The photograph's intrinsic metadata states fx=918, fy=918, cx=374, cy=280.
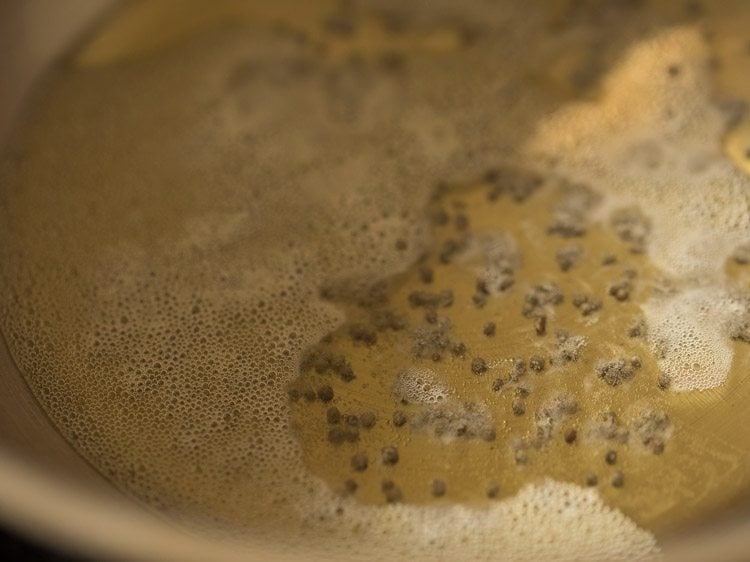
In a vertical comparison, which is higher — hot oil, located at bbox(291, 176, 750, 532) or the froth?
the froth

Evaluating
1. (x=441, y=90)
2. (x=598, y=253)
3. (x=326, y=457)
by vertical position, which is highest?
(x=441, y=90)

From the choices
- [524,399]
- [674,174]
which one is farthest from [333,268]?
[674,174]

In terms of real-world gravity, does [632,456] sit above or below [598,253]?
below

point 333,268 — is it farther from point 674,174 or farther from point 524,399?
point 674,174

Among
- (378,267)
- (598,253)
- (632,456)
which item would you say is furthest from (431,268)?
(632,456)

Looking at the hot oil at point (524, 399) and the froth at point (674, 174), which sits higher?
the froth at point (674, 174)

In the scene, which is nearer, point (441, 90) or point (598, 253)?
point (598, 253)

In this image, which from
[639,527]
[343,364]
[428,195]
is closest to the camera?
[639,527]

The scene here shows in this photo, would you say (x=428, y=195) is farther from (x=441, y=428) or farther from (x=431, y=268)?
(x=441, y=428)
